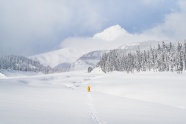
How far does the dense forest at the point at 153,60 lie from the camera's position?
129250 millimetres

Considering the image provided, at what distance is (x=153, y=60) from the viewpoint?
479 ft

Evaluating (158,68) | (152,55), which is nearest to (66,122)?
(158,68)

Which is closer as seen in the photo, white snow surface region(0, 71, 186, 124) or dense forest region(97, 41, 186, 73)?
white snow surface region(0, 71, 186, 124)

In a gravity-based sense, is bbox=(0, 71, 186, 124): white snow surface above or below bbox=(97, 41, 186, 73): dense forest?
below

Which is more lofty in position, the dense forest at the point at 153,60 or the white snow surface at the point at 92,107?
the dense forest at the point at 153,60

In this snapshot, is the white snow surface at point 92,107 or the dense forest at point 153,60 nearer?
the white snow surface at point 92,107

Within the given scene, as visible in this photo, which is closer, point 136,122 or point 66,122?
point 66,122

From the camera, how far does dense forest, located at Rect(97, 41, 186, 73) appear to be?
129m

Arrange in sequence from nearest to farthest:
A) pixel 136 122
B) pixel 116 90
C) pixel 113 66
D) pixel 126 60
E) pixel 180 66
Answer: pixel 136 122 → pixel 116 90 → pixel 180 66 → pixel 126 60 → pixel 113 66

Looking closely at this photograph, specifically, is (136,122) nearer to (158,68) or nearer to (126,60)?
(158,68)

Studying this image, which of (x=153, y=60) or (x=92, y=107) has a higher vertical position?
(x=153, y=60)

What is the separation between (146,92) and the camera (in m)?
42.2

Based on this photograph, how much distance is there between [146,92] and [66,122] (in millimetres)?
29939

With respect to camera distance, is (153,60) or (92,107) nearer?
(92,107)
